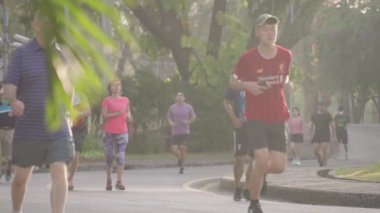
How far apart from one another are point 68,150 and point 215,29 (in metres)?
25.3

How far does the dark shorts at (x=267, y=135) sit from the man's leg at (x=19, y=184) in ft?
7.70

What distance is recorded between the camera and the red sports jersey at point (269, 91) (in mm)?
8164

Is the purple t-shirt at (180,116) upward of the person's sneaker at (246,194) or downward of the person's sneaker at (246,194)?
upward

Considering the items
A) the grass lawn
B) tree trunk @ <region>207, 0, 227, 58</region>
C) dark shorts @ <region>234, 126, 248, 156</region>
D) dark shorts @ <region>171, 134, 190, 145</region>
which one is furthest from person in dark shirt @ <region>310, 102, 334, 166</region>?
dark shorts @ <region>234, 126, 248, 156</region>

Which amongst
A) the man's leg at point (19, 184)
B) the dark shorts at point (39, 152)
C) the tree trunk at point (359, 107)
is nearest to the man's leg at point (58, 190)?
the dark shorts at point (39, 152)

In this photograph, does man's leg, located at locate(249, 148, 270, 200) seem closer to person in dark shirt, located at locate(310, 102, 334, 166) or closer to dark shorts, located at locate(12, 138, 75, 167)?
dark shorts, located at locate(12, 138, 75, 167)

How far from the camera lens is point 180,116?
63.5 feet

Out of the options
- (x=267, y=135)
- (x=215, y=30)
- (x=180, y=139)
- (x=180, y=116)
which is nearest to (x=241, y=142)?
(x=267, y=135)

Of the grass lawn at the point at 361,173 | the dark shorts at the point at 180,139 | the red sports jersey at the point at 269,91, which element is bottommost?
the grass lawn at the point at 361,173

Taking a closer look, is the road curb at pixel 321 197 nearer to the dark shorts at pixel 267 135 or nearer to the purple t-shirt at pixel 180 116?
the dark shorts at pixel 267 135

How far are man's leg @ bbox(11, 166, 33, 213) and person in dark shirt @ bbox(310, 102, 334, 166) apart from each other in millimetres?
15289

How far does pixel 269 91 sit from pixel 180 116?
11.2m

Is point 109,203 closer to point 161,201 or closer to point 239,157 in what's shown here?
point 161,201

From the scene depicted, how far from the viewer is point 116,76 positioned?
1.08 m
